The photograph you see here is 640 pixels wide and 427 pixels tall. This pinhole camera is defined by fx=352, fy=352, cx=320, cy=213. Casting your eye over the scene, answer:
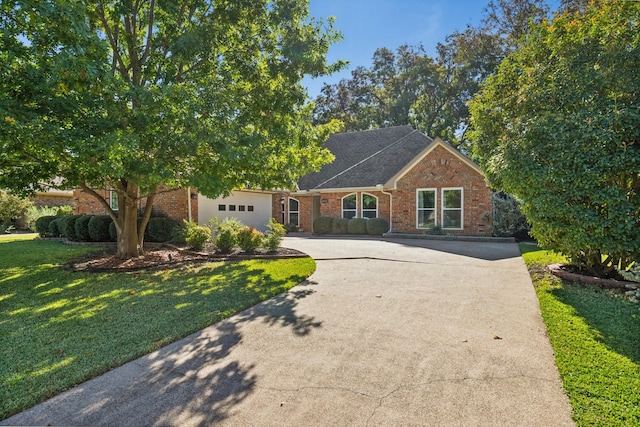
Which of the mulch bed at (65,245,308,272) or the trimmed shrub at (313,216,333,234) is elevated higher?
the trimmed shrub at (313,216,333,234)

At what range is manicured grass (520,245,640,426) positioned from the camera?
2.88 metres

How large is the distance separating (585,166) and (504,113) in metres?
2.68

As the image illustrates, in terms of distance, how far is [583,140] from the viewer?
6242 millimetres

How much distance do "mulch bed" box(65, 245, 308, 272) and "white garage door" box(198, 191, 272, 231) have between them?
4.57m

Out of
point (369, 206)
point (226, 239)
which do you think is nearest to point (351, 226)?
point (369, 206)

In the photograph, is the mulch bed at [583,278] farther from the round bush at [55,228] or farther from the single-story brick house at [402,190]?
the round bush at [55,228]

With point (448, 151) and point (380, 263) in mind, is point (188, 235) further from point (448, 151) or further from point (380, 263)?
point (448, 151)

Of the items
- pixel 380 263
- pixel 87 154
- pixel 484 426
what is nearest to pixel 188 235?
pixel 87 154

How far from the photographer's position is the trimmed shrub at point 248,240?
37.3 feet

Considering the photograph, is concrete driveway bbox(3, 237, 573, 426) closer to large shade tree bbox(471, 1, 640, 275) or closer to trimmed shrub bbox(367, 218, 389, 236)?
large shade tree bbox(471, 1, 640, 275)

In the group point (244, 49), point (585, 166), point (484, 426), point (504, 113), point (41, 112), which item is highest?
point (244, 49)

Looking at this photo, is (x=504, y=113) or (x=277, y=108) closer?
(x=504, y=113)

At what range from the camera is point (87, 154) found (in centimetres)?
641

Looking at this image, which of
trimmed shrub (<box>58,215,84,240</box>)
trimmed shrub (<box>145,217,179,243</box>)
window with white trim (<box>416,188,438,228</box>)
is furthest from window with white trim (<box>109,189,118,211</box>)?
window with white trim (<box>416,188,438,228</box>)
